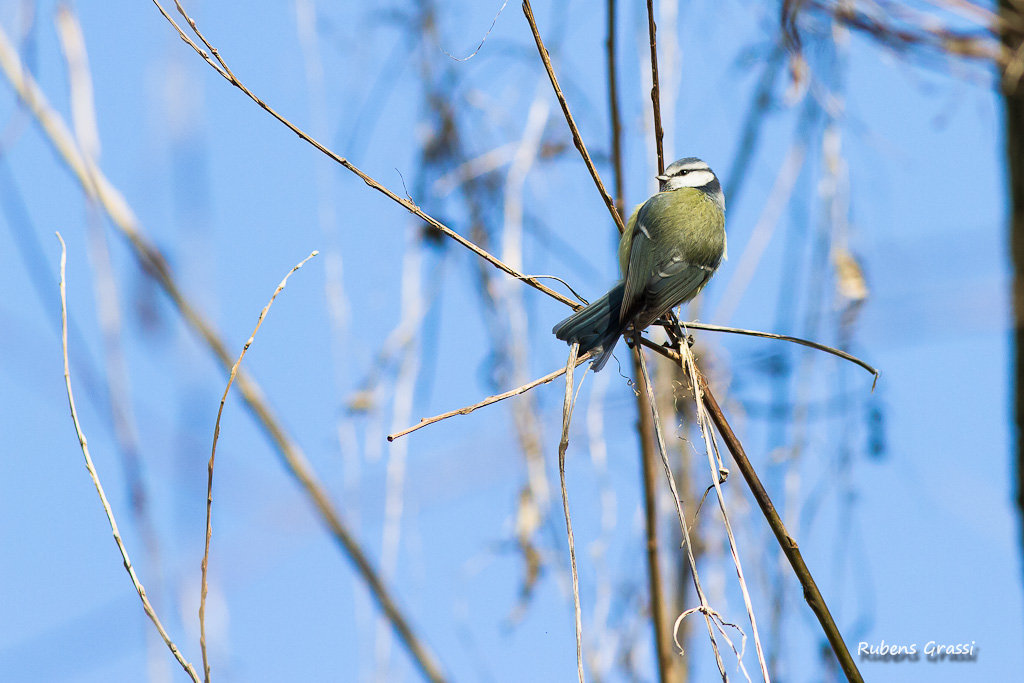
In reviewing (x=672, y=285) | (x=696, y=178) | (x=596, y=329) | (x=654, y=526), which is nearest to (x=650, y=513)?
(x=654, y=526)

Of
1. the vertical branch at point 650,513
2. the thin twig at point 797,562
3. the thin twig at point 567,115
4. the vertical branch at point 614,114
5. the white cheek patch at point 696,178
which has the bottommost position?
the thin twig at point 797,562

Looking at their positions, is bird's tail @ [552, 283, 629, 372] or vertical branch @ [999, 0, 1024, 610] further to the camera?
bird's tail @ [552, 283, 629, 372]

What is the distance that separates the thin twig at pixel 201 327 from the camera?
3.85 ft

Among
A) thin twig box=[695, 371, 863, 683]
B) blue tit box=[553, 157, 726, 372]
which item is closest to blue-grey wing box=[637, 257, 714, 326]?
blue tit box=[553, 157, 726, 372]

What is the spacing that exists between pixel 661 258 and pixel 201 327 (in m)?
1.32

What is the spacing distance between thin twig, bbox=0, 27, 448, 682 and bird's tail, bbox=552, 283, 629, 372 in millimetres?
654

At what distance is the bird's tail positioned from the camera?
172 cm

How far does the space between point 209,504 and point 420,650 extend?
0.39m

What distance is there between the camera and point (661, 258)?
2205mm

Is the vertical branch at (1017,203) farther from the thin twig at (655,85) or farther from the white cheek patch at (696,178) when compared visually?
the white cheek patch at (696,178)

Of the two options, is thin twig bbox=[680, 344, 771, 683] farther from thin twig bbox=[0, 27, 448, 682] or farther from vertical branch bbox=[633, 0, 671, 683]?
thin twig bbox=[0, 27, 448, 682]

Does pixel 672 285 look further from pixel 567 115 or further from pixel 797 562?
pixel 797 562

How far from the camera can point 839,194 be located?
6.79 feet

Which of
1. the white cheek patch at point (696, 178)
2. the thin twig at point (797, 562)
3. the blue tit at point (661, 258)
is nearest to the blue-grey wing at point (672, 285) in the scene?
the blue tit at point (661, 258)
